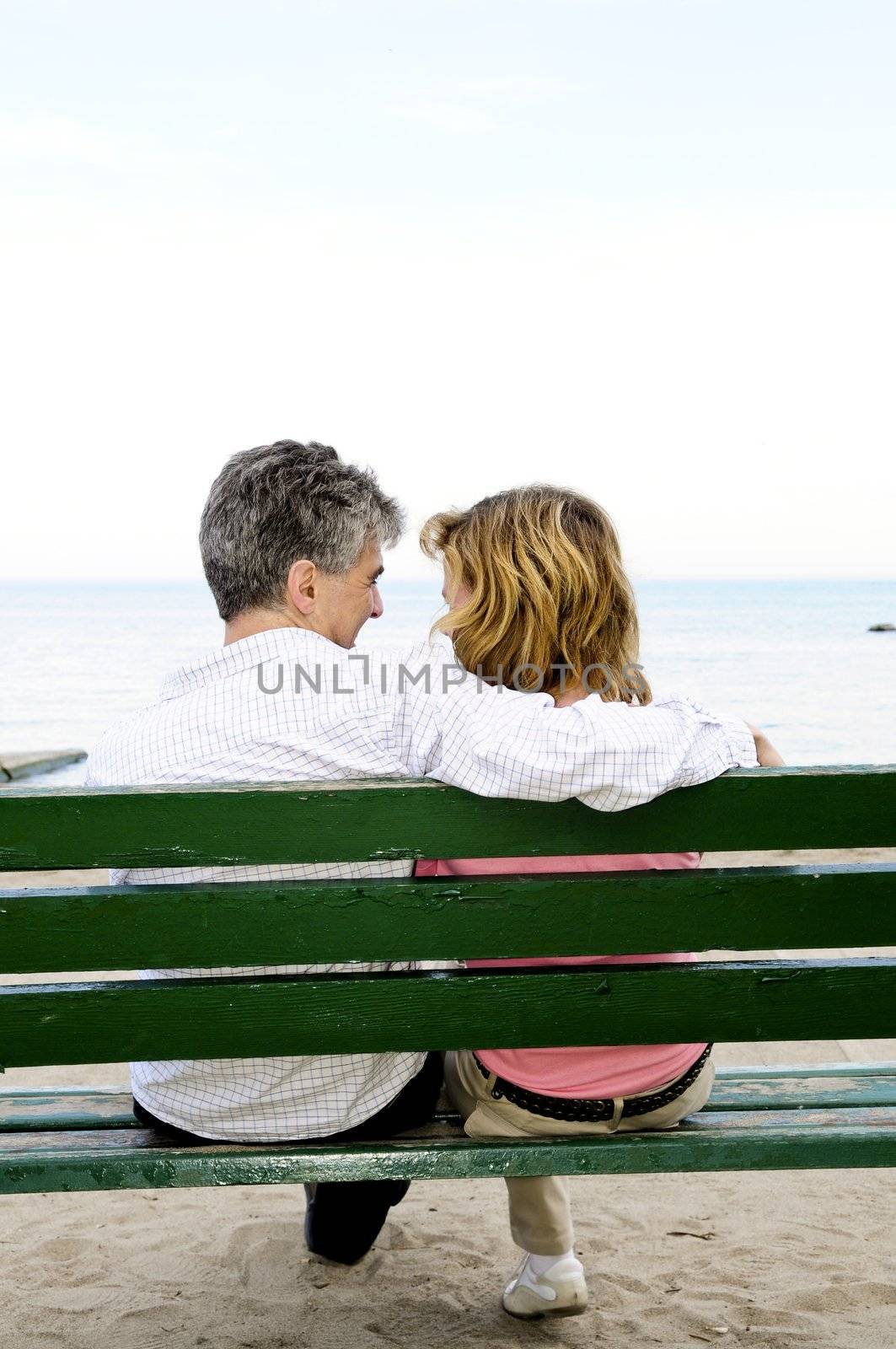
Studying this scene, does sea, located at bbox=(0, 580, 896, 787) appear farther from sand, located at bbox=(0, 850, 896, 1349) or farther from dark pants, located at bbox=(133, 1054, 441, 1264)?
sand, located at bbox=(0, 850, 896, 1349)

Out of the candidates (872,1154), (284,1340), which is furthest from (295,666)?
(284,1340)

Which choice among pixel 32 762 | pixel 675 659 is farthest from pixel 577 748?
pixel 675 659

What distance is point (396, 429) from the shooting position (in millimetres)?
58594

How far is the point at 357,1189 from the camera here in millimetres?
2822

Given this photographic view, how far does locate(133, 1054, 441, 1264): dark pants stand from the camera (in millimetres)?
2396

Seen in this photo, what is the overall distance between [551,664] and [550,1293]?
149 cm

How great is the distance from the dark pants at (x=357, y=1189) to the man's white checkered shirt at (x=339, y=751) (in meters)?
0.03

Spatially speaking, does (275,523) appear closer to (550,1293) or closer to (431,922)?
(431,922)

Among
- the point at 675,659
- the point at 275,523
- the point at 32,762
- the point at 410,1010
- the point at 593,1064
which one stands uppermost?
the point at 275,523

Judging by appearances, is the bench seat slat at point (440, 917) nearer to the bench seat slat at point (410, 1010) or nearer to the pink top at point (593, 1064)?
the bench seat slat at point (410, 1010)

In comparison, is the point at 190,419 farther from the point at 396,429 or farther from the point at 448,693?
the point at 448,693

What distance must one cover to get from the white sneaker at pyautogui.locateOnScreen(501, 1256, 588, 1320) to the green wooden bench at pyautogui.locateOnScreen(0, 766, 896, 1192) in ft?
2.82

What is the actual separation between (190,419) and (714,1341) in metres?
68.8

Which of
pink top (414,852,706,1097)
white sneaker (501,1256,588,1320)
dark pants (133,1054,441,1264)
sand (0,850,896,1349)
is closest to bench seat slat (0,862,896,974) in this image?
pink top (414,852,706,1097)
